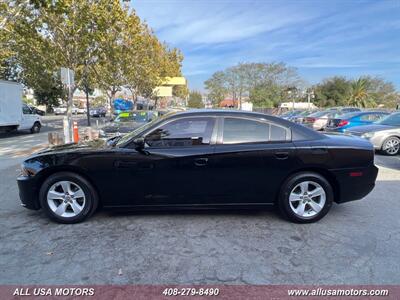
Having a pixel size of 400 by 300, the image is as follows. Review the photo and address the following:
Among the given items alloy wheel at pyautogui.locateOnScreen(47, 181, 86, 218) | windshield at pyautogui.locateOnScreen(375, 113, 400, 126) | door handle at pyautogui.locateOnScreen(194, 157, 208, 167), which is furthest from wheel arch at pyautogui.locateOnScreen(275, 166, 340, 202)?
windshield at pyautogui.locateOnScreen(375, 113, 400, 126)

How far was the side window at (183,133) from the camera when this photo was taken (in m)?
4.20

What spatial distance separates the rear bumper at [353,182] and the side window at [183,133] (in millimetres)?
1935

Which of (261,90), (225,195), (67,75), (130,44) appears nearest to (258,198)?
(225,195)

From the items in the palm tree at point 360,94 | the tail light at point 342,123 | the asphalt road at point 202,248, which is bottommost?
the asphalt road at point 202,248

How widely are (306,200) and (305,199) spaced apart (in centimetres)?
2

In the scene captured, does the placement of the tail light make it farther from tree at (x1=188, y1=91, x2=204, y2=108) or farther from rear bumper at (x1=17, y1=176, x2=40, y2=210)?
tree at (x1=188, y1=91, x2=204, y2=108)

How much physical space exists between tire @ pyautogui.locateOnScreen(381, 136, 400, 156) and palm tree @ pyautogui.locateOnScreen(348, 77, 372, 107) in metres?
43.7

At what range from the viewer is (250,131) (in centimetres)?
429

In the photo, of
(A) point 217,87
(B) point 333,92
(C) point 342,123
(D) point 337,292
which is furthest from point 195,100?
(D) point 337,292

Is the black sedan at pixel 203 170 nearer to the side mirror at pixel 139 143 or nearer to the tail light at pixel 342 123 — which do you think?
the side mirror at pixel 139 143

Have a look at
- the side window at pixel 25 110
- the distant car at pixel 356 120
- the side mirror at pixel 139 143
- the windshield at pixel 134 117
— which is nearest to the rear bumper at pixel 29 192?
the side mirror at pixel 139 143

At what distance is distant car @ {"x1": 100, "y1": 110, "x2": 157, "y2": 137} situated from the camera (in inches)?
414

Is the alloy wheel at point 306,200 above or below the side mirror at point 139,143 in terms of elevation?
below

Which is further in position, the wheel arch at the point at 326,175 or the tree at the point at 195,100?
the tree at the point at 195,100
